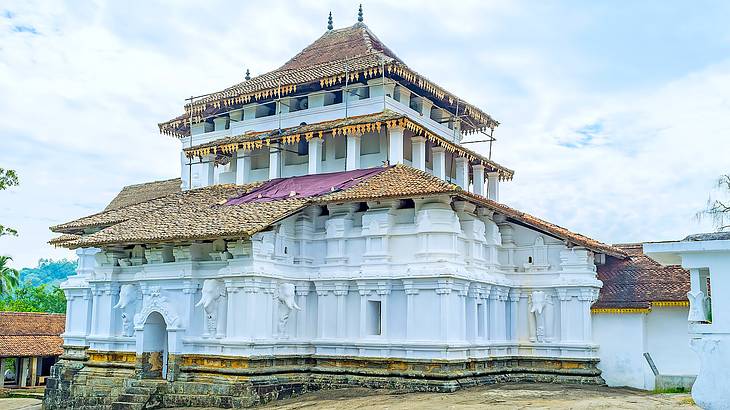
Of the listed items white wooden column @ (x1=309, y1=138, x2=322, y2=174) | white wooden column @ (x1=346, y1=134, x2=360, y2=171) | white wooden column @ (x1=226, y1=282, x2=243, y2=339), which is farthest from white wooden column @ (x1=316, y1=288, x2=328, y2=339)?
white wooden column @ (x1=309, y1=138, x2=322, y2=174)

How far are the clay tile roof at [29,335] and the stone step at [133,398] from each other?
58.6ft

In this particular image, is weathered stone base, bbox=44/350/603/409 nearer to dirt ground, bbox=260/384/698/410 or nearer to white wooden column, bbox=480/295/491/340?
dirt ground, bbox=260/384/698/410

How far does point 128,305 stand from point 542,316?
41.5 ft

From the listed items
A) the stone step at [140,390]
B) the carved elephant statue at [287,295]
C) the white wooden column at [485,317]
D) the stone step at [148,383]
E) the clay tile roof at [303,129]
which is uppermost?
the clay tile roof at [303,129]

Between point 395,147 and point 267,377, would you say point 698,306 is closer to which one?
point 267,377

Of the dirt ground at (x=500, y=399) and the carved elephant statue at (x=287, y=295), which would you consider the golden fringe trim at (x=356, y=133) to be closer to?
the carved elephant statue at (x=287, y=295)

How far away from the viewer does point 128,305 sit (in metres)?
24.0

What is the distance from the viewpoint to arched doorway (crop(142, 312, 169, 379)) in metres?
22.9

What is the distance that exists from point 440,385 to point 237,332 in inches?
220

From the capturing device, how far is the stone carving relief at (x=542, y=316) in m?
23.9

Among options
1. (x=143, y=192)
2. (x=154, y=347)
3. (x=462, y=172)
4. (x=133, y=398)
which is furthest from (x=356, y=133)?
(x=143, y=192)

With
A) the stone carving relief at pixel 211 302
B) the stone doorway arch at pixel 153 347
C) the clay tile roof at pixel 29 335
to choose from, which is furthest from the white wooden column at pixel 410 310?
the clay tile roof at pixel 29 335

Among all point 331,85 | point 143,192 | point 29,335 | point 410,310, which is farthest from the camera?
point 29,335

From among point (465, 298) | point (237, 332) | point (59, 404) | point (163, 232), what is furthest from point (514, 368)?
point (59, 404)
